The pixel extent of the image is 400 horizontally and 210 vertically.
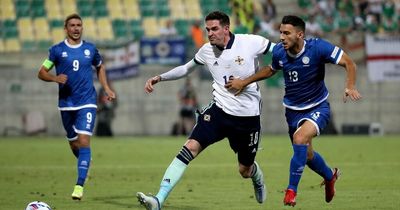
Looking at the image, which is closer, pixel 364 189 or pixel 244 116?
pixel 244 116

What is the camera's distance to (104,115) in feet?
102

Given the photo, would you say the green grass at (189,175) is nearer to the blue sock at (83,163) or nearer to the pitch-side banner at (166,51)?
the blue sock at (83,163)

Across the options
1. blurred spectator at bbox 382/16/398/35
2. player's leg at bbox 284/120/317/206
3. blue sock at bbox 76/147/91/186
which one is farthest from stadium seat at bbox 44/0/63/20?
player's leg at bbox 284/120/317/206

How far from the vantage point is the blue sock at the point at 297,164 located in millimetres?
11648

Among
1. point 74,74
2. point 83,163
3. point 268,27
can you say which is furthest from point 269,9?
point 83,163

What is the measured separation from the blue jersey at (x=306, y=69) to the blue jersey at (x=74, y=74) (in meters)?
3.41

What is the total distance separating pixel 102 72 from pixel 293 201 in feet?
14.8

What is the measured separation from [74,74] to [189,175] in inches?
186

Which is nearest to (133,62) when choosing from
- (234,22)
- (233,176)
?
(234,22)

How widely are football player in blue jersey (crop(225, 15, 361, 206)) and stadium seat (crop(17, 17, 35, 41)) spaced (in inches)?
853

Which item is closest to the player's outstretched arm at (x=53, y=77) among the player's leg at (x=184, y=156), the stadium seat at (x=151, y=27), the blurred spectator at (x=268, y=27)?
the player's leg at (x=184, y=156)

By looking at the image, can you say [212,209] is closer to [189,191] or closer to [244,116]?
[244,116]

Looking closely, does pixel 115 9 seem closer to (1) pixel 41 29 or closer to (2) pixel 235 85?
(1) pixel 41 29

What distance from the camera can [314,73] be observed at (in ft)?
39.9
